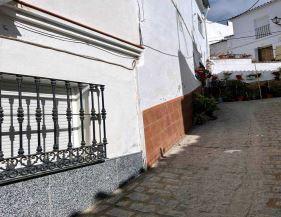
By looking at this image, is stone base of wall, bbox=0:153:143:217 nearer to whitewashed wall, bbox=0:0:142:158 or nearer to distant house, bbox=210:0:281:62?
whitewashed wall, bbox=0:0:142:158

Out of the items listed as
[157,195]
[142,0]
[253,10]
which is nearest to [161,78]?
[142,0]

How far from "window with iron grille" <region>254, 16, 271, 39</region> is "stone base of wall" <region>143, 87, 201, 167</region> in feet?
68.1

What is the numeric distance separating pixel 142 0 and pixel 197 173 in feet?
12.4

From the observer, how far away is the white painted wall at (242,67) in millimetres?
20047

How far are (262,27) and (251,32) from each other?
42.8 inches

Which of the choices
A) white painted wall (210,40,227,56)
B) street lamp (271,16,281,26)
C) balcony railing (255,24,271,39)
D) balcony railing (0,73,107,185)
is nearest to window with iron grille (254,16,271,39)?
balcony railing (255,24,271,39)

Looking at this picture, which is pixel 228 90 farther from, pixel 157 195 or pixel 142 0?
pixel 157 195

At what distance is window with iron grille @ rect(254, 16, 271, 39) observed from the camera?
27.5 metres

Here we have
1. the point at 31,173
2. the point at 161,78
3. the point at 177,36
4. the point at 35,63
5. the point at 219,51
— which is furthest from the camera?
the point at 219,51

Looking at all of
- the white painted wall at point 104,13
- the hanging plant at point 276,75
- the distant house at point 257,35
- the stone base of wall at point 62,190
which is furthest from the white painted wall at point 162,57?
the distant house at point 257,35

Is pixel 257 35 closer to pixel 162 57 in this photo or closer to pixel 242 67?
pixel 242 67

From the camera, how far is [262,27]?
91.9 feet

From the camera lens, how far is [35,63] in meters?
4.09

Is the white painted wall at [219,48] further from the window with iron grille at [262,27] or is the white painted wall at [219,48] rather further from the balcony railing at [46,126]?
the balcony railing at [46,126]
